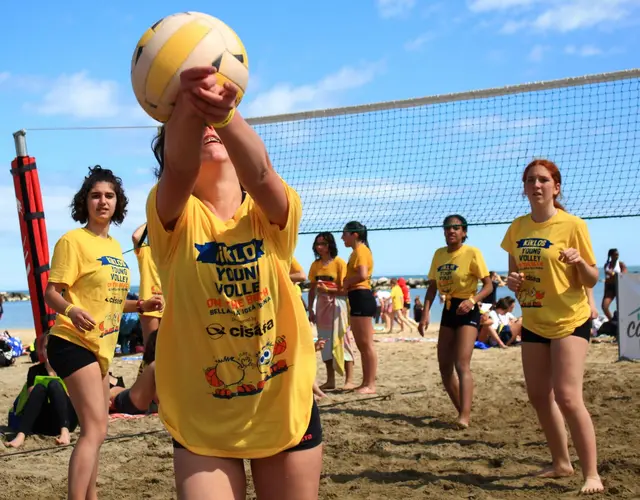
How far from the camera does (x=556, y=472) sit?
506 cm

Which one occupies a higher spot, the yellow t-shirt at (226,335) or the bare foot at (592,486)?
the yellow t-shirt at (226,335)

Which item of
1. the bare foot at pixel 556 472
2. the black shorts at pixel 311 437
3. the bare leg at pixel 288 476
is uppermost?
the black shorts at pixel 311 437

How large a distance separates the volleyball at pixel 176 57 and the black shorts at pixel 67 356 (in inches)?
92.4

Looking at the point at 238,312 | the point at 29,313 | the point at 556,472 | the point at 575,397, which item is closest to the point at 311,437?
the point at 238,312

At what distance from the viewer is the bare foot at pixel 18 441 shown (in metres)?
6.33

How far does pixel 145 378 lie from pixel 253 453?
75 centimetres

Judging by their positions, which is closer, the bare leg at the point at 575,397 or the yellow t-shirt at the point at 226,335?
the yellow t-shirt at the point at 226,335

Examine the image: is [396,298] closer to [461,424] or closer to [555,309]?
[461,424]

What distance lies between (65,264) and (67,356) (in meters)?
0.52

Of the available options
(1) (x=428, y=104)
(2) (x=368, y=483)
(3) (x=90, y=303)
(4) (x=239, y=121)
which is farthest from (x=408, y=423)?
(4) (x=239, y=121)

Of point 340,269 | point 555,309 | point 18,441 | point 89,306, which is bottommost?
point 18,441

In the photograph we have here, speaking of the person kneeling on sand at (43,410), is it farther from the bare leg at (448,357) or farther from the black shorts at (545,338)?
the black shorts at (545,338)

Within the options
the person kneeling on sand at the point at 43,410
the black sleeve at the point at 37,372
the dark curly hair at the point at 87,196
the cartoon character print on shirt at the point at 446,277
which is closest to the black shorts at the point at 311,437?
the dark curly hair at the point at 87,196

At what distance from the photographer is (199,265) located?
2.27 meters
